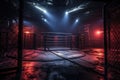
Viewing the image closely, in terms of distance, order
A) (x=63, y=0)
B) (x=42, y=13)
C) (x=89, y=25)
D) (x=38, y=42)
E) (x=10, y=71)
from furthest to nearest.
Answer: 1. (x=89, y=25)
2. (x=38, y=42)
3. (x=42, y=13)
4. (x=63, y=0)
5. (x=10, y=71)

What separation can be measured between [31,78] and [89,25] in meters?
10.8

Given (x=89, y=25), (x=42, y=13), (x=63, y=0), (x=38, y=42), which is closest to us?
(x=63, y=0)

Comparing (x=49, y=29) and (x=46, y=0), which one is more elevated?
(x=46, y=0)

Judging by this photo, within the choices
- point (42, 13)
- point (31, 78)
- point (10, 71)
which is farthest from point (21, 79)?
point (42, 13)

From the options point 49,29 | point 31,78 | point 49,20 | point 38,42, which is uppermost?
point 49,20

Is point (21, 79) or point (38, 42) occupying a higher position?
point (38, 42)

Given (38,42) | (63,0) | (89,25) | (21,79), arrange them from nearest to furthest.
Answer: (21,79) → (63,0) → (38,42) → (89,25)

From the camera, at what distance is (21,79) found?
2.55m

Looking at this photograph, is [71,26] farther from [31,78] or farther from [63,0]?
[31,78]

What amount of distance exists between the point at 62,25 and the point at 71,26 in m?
1.16

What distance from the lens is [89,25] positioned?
12.3m

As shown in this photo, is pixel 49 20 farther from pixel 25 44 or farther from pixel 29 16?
pixel 25 44

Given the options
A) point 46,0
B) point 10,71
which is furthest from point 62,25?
point 10,71

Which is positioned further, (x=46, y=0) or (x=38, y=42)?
(x=38, y=42)
